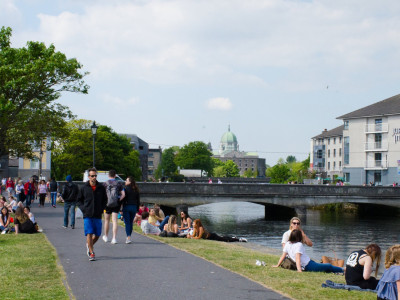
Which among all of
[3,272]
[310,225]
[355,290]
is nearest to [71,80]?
[310,225]

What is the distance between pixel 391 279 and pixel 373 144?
75442 mm

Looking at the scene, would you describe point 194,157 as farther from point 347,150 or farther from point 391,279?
point 391,279

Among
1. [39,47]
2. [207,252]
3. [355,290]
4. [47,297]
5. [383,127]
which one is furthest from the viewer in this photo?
[383,127]

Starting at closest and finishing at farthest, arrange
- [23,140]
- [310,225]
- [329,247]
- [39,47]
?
[329,247] < [39,47] < [23,140] < [310,225]

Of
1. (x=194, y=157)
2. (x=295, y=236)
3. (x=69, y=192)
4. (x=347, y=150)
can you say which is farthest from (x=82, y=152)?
(x=194, y=157)

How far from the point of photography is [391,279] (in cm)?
831

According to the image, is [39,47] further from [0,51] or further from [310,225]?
[310,225]

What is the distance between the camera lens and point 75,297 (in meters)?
8.51

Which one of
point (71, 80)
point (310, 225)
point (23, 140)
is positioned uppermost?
point (71, 80)

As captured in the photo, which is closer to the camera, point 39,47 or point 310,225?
point 39,47

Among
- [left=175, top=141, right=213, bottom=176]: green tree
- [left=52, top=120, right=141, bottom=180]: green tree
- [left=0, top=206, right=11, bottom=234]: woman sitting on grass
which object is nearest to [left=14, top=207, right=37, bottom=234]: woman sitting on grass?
[left=0, top=206, right=11, bottom=234]: woman sitting on grass

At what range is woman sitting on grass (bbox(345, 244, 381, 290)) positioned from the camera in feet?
33.5

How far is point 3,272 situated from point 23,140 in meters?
29.8

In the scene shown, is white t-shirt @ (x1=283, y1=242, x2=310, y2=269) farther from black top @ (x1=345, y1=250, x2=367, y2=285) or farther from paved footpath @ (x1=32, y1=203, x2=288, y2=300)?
black top @ (x1=345, y1=250, x2=367, y2=285)
